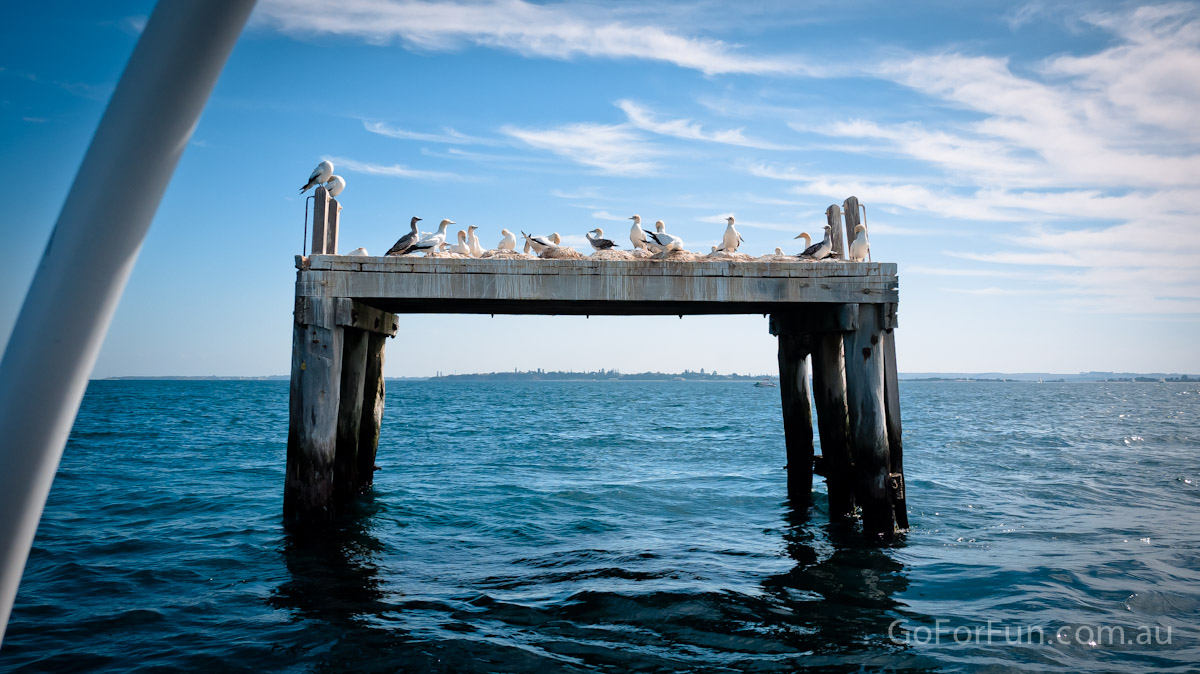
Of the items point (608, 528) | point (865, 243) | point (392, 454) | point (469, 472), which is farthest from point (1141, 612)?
point (392, 454)

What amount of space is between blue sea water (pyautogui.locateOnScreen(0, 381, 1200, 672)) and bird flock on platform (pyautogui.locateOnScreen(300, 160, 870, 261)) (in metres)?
4.91

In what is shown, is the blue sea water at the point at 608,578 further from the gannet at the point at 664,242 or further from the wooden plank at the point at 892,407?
the gannet at the point at 664,242

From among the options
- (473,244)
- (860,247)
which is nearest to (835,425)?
(860,247)

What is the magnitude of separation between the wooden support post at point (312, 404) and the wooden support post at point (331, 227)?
139cm

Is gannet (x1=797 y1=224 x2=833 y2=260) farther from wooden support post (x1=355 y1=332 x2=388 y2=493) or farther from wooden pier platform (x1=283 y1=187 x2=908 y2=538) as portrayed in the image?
wooden support post (x1=355 y1=332 x2=388 y2=493)

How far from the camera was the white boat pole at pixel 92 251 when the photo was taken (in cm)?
154

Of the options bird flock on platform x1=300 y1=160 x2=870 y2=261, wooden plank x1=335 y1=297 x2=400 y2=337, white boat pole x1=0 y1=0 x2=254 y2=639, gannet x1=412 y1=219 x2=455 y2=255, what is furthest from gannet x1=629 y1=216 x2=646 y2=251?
white boat pole x1=0 y1=0 x2=254 y2=639

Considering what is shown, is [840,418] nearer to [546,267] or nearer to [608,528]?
[608,528]

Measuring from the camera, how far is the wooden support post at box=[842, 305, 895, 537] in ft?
38.8

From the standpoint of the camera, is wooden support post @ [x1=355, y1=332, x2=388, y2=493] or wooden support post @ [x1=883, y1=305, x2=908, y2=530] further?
wooden support post @ [x1=355, y1=332, x2=388, y2=493]

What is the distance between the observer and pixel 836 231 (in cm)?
1377

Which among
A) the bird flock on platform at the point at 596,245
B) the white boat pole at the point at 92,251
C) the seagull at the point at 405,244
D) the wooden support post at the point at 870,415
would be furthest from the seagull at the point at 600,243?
the white boat pole at the point at 92,251

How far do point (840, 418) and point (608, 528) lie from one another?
494cm

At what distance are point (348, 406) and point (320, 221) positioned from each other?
3620 millimetres
